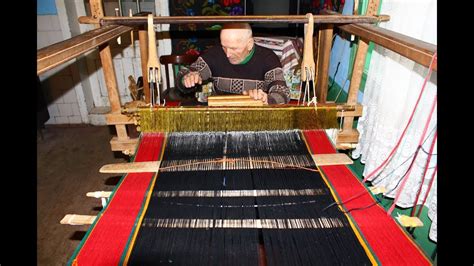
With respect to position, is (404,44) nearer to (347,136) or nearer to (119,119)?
(347,136)

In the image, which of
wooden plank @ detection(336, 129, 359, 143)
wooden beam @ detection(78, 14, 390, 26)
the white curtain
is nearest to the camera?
the white curtain

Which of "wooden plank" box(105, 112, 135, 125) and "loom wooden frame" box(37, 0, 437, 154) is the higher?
"loom wooden frame" box(37, 0, 437, 154)

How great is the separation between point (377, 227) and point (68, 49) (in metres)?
1.53

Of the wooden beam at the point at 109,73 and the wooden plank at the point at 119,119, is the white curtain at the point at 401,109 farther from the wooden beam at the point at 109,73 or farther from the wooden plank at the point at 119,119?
the wooden beam at the point at 109,73

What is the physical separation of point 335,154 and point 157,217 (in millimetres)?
1091

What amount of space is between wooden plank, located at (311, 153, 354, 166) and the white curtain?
300mm

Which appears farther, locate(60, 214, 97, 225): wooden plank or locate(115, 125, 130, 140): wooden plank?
locate(115, 125, 130, 140): wooden plank

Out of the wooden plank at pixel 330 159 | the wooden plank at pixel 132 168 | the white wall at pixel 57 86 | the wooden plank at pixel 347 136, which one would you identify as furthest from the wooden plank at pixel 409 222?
the white wall at pixel 57 86

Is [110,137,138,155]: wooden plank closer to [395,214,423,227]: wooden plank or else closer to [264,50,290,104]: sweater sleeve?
[264,50,290,104]: sweater sleeve

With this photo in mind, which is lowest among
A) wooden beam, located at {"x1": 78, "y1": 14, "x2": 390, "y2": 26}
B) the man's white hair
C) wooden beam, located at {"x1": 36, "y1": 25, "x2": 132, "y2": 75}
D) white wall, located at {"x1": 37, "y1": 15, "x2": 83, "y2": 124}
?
white wall, located at {"x1": 37, "y1": 15, "x2": 83, "y2": 124}

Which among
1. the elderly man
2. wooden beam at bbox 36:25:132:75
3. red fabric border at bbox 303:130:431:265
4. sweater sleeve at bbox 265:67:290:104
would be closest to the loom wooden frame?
wooden beam at bbox 36:25:132:75

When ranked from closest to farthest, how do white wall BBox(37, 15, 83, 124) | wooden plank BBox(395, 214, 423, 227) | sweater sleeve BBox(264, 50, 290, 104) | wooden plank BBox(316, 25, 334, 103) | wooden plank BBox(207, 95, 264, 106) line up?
wooden plank BBox(395, 214, 423, 227), wooden plank BBox(207, 95, 264, 106), wooden plank BBox(316, 25, 334, 103), sweater sleeve BBox(264, 50, 290, 104), white wall BBox(37, 15, 83, 124)

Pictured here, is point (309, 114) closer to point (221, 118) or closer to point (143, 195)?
point (221, 118)

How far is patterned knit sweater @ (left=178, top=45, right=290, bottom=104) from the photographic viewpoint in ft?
9.40
